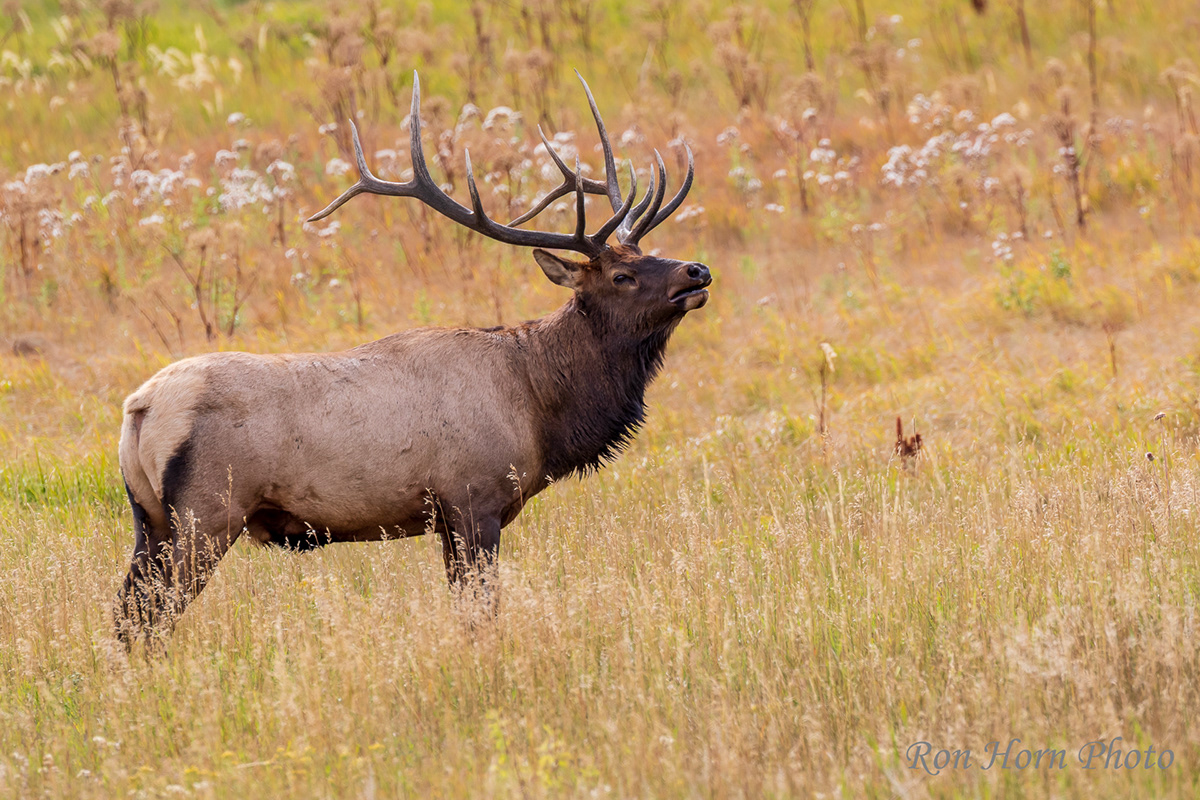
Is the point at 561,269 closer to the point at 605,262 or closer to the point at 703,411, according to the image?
the point at 605,262

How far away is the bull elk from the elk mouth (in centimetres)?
2

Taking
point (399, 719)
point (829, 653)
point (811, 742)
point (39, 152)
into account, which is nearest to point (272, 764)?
point (399, 719)

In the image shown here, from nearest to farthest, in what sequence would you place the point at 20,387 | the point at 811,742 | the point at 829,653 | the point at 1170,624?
the point at 811,742 → the point at 1170,624 → the point at 829,653 → the point at 20,387

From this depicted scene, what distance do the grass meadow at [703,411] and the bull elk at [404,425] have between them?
353 mm

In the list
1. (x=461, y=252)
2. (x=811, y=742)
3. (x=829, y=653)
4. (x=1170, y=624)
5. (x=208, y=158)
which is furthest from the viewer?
(x=208, y=158)

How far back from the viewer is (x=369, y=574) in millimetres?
6293

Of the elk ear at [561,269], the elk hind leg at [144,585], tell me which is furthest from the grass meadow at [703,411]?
the elk ear at [561,269]

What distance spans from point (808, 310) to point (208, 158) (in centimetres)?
822

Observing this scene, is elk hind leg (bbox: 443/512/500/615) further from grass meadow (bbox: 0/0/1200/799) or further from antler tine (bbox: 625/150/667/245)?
antler tine (bbox: 625/150/667/245)

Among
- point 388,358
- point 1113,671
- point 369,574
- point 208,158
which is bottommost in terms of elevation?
point 369,574

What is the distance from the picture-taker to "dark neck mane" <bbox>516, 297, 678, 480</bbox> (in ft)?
20.1

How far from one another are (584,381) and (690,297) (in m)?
0.72

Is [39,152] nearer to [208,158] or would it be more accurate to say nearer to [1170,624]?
[208,158]

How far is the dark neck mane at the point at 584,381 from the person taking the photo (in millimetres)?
6137
